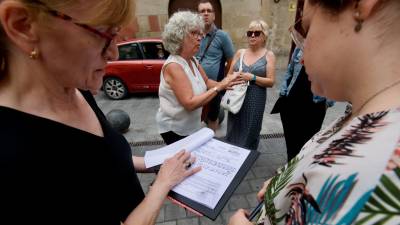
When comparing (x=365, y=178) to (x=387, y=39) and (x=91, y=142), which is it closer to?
(x=387, y=39)

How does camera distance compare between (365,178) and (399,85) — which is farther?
(399,85)

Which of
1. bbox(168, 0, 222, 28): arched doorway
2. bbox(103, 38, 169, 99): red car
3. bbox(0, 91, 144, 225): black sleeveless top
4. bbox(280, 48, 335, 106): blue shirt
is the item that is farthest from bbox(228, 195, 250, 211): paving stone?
bbox(168, 0, 222, 28): arched doorway

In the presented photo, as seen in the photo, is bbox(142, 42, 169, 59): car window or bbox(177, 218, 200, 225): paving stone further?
bbox(142, 42, 169, 59): car window

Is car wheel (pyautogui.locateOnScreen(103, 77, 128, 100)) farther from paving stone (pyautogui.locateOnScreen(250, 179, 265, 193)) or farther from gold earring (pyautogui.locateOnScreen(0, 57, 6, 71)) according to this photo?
gold earring (pyautogui.locateOnScreen(0, 57, 6, 71))

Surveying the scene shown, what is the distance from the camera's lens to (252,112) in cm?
305

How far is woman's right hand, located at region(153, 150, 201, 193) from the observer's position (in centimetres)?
126

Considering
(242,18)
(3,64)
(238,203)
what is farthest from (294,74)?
(242,18)

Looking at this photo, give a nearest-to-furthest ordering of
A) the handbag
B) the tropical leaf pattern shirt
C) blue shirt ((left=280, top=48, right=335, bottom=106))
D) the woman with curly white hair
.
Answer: the tropical leaf pattern shirt → the woman with curly white hair → blue shirt ((left=280, top=48, right=335, bottom=106)) → the handbag

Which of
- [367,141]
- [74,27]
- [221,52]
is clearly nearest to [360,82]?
[367,141]

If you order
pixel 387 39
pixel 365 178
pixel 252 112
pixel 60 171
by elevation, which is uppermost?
pixel 387 39

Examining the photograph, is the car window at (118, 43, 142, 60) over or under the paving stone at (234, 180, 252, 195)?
over

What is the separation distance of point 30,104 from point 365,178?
95 cm

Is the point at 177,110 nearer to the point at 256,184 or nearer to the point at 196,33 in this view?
the point at 196,33

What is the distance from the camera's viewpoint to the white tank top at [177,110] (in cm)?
217
